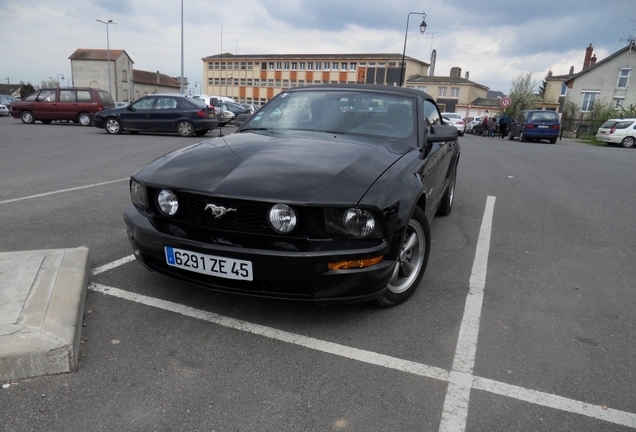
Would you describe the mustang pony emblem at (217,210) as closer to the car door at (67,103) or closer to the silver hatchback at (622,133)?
the car door at (67,103)

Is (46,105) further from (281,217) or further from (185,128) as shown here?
(281,217)

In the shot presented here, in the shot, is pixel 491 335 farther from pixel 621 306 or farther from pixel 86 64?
pixel 86 64

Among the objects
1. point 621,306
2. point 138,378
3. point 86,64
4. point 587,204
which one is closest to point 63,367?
point 138,378

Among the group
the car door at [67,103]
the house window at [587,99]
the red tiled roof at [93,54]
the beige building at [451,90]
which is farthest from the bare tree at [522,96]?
the red tiled roof at [93,54]

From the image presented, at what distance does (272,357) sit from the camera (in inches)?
97.7

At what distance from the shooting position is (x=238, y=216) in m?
2.57

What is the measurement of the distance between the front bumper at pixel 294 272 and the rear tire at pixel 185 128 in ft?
46.3

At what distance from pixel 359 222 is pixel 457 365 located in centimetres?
95

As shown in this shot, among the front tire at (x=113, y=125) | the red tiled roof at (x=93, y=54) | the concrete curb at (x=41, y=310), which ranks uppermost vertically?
the red tiled roof at (x=93, y=54)

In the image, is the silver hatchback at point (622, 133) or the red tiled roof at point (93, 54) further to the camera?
the red tiled roof at point (93, 54)

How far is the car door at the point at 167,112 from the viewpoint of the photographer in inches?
630

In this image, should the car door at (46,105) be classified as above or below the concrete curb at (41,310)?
above

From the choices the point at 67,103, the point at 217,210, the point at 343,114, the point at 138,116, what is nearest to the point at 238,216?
the point at 217,210

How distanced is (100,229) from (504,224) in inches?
181
